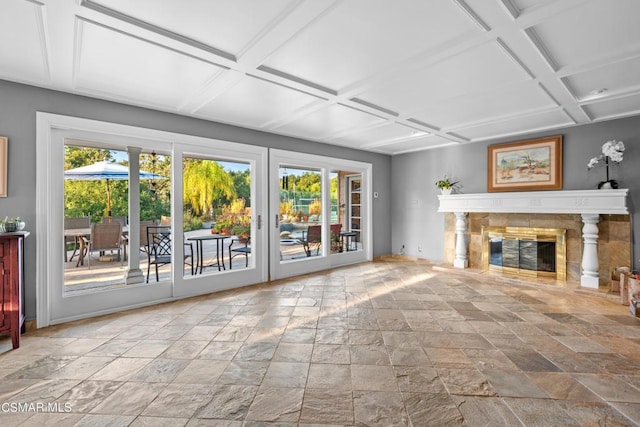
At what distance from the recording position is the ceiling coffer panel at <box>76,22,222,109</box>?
2.26m

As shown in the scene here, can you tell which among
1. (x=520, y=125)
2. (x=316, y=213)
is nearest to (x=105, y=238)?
(x=316, y=213)

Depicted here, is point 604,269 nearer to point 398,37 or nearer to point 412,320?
point 412,320

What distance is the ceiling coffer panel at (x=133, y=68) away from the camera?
2262 millimetres

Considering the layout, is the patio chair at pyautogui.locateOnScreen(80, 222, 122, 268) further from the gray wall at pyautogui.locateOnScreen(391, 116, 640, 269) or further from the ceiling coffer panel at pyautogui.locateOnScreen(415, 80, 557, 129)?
the gray wall at pyautogui.locateOnScreen(391, 116, 640, 269)

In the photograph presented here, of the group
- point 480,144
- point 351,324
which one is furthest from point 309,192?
point 480,144

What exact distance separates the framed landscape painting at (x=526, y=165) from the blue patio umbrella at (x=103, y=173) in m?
5.68

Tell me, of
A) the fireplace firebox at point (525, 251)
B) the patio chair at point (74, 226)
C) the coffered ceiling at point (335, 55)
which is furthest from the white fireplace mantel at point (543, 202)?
the patio chair at point (74, 226)

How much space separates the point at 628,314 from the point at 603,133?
8.46 ft

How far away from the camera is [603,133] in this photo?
4348mm

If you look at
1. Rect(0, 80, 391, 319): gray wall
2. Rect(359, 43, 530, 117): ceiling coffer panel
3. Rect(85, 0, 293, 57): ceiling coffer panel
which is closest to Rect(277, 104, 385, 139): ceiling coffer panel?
Rect(359, 43, 530, 117): ceiling coffer panel

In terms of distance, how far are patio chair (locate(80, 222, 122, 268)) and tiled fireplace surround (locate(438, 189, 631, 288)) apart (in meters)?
5.58

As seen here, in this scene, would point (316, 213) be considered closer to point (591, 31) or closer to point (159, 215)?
point (159, 215)

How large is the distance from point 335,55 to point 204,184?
2684 millimetres

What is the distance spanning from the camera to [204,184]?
14.1 ft
